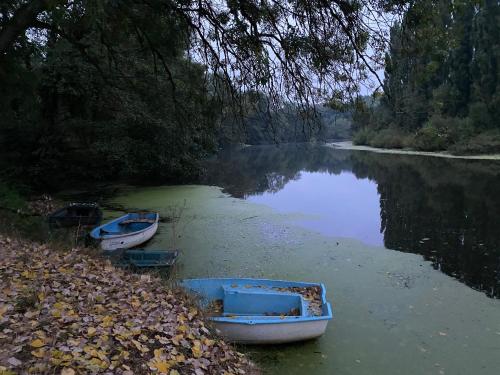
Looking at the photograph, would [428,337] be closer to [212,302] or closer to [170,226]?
[212,302]

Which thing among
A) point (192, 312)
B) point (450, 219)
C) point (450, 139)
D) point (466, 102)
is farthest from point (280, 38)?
point (466, 102)

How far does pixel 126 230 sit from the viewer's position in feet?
39.6

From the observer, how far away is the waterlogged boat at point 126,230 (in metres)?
10.2

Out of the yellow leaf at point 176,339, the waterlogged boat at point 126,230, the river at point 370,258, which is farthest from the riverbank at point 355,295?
the yellow leaf at point 176,339

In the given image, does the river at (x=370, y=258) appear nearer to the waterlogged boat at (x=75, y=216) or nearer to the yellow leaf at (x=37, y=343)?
the waterlogged boat at (x=75, y=216)

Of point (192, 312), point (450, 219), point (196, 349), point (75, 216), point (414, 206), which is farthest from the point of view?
point (414, 206)

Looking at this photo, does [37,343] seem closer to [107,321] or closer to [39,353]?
[39,353]

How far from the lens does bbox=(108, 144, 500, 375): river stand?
6.11m

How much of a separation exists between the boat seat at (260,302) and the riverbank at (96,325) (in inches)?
43.2

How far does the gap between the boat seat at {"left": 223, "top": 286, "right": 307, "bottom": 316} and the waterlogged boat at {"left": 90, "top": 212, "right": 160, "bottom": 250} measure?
436 centimetres

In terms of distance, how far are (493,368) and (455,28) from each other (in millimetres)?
4363

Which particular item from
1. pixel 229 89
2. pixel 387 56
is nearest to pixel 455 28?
pixel 387 56

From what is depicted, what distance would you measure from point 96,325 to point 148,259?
4.53m

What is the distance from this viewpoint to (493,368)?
5742 millimetres
